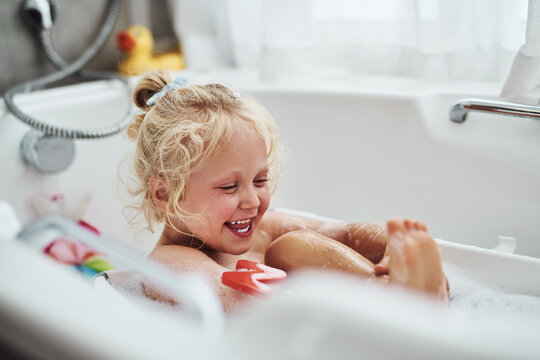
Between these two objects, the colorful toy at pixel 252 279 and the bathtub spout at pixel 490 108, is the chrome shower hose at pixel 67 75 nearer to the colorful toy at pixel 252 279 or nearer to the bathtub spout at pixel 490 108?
the colorful toy at pixel 252 279

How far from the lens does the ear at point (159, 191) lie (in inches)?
30.0

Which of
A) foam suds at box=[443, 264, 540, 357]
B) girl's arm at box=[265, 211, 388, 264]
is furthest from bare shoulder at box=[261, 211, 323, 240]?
foam suds at box=[443, 264, 540, 357]

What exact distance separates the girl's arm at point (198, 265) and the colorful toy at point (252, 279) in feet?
0.04

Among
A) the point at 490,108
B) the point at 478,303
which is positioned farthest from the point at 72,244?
the point at 490,108

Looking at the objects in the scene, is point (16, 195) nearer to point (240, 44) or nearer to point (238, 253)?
point (238, 253)

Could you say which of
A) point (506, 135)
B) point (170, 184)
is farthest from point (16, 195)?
point (506, 135)

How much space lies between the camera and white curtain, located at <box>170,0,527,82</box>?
1134mm

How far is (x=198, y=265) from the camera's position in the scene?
28.8 inches

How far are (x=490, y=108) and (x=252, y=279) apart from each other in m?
0.54

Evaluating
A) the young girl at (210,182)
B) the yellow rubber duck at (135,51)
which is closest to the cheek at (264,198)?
the young girl at (210,182)

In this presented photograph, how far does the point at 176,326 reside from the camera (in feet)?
1.03

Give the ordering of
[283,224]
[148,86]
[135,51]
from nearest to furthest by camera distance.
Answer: [148,86]
[283,224]
[135,51]

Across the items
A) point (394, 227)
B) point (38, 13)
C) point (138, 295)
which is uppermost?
point (38, 13)

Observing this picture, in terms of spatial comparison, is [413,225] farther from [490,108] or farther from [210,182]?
[490,108]
